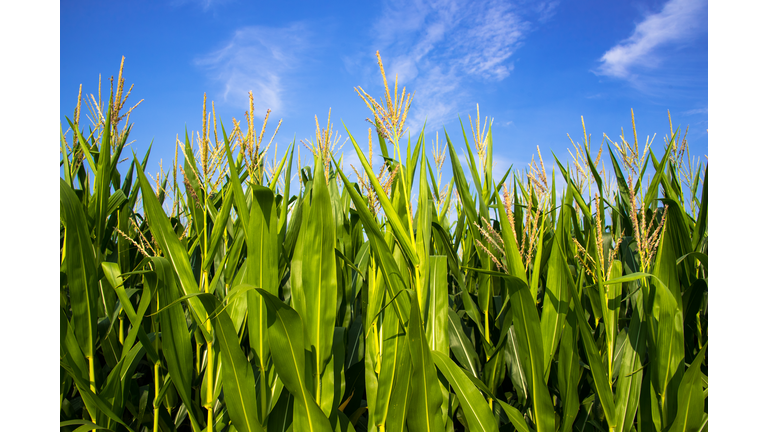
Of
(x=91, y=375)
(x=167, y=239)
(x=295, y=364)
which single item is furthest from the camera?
(x=91, y=375)

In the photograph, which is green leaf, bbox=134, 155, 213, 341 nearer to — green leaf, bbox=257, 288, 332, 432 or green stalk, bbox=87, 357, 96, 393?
green leaf, bbox=257, 288, 332, 432

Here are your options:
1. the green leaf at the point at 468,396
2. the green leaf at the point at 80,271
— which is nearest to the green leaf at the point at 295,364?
the green leaf at the point at 468,396

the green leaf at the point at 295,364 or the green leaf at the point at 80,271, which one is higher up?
the green leaf at the point at 80,271

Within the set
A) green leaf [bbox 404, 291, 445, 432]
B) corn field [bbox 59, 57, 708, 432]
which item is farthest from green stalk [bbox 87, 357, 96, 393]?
green leaf [bbox 404, 291, 445, 432]

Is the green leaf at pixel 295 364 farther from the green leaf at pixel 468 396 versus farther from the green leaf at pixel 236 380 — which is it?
the green leaf at pixel 468 396

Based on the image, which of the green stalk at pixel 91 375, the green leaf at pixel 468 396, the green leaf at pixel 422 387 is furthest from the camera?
the green stalk at pixel 91 375

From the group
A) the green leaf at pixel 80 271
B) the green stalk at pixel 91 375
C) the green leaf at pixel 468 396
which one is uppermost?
the green leaf at pixel 80 271

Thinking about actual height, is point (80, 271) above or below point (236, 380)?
above

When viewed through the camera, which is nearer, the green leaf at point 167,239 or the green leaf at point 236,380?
the green leaf at point 236,380

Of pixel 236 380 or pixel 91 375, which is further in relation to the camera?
pixel 91 375

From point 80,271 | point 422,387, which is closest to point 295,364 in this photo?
point 422,387

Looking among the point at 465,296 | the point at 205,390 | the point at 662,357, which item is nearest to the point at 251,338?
the point at 205,390

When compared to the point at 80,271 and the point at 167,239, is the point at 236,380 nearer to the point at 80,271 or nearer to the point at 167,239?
the point at 167,239

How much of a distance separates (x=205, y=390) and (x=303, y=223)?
0.72m
